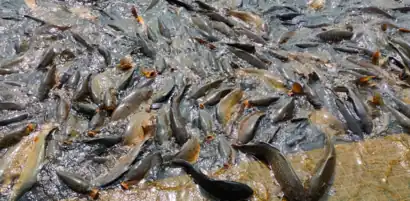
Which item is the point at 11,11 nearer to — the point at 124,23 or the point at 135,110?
the point at 124,23

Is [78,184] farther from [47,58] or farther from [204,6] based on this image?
[204,6]

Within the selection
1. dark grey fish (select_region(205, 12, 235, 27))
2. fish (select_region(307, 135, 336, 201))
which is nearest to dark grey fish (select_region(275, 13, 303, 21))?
dark grey fish (select_region(205, 12, 235, 27))

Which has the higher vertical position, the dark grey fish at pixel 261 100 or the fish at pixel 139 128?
the dark grey fish at pixel 261 100

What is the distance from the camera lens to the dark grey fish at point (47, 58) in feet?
20.4

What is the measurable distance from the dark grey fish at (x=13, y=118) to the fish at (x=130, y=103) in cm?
122

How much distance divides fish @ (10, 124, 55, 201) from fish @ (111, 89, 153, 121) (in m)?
0.89

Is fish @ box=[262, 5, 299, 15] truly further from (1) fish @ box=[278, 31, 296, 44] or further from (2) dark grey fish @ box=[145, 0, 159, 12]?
(2) dark grey fish @ box=[145, 0, 159, 12]

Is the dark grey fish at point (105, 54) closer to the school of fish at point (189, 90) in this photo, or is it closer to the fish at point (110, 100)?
the school of fish at point (189, 90)

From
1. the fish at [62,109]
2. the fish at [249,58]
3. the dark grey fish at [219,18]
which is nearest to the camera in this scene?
the fish at [62,109]

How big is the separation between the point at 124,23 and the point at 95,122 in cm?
277

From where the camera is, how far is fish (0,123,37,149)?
4.97 m

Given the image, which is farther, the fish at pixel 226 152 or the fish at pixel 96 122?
the fish at pixel 96 122

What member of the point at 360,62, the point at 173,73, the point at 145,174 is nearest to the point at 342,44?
the point at 360,62

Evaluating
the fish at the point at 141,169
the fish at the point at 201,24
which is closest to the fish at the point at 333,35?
the fish at the point at 201,24
